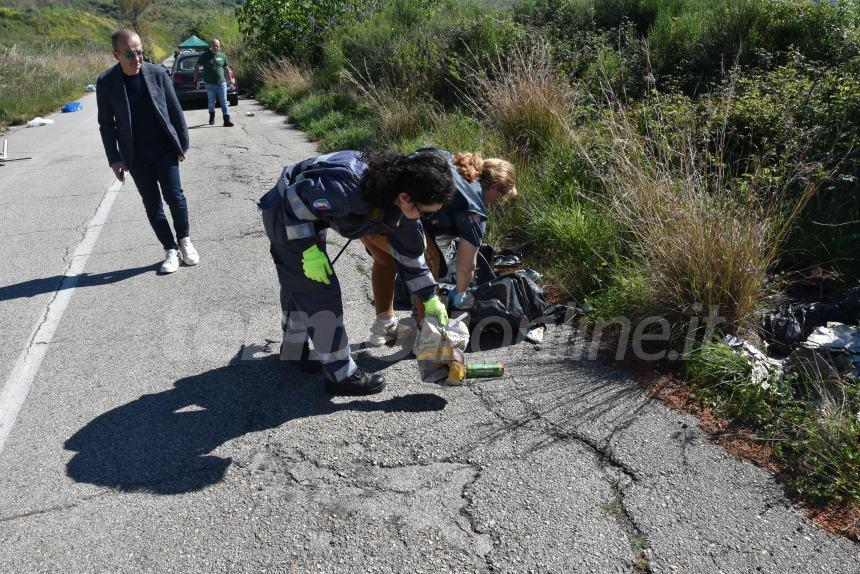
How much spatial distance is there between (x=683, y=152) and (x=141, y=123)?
13.5 ft

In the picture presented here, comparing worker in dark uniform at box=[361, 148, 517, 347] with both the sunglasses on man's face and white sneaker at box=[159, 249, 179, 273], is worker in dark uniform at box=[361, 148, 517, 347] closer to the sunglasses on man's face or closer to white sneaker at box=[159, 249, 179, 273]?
white sneaker at box=[159, 249, 179, 273]

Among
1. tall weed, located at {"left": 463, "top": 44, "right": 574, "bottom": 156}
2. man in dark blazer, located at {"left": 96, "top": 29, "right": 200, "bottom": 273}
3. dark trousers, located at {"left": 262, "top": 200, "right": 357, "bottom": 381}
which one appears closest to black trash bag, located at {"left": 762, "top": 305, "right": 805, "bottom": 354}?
dark trousers, located at {"left": 262, "top": 200, "right": 357, "bottom": 381}

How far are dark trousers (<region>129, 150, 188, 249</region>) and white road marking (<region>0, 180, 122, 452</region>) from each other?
872 mm

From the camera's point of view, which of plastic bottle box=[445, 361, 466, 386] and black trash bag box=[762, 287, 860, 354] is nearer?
plastic bottle box=[445, 361, 466, 386]

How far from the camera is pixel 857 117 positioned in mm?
4918

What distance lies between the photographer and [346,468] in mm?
3123

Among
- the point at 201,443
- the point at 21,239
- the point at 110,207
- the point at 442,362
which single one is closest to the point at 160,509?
the point at 201,443

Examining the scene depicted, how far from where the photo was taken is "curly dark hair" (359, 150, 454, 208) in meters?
2.98

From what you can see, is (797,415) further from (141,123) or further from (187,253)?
(141,123)

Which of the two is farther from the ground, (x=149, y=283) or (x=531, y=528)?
(x=531, y=528)

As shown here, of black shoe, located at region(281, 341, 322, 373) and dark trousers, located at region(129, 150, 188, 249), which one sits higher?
dark trousers, located at region(129, 150, 188, 249)

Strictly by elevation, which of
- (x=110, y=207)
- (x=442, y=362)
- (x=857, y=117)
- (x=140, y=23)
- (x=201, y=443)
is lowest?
(x=140, y=23)

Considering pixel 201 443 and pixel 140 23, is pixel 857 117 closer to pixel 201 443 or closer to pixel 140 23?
pixel 201 443

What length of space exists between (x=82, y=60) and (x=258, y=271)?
31365mm
